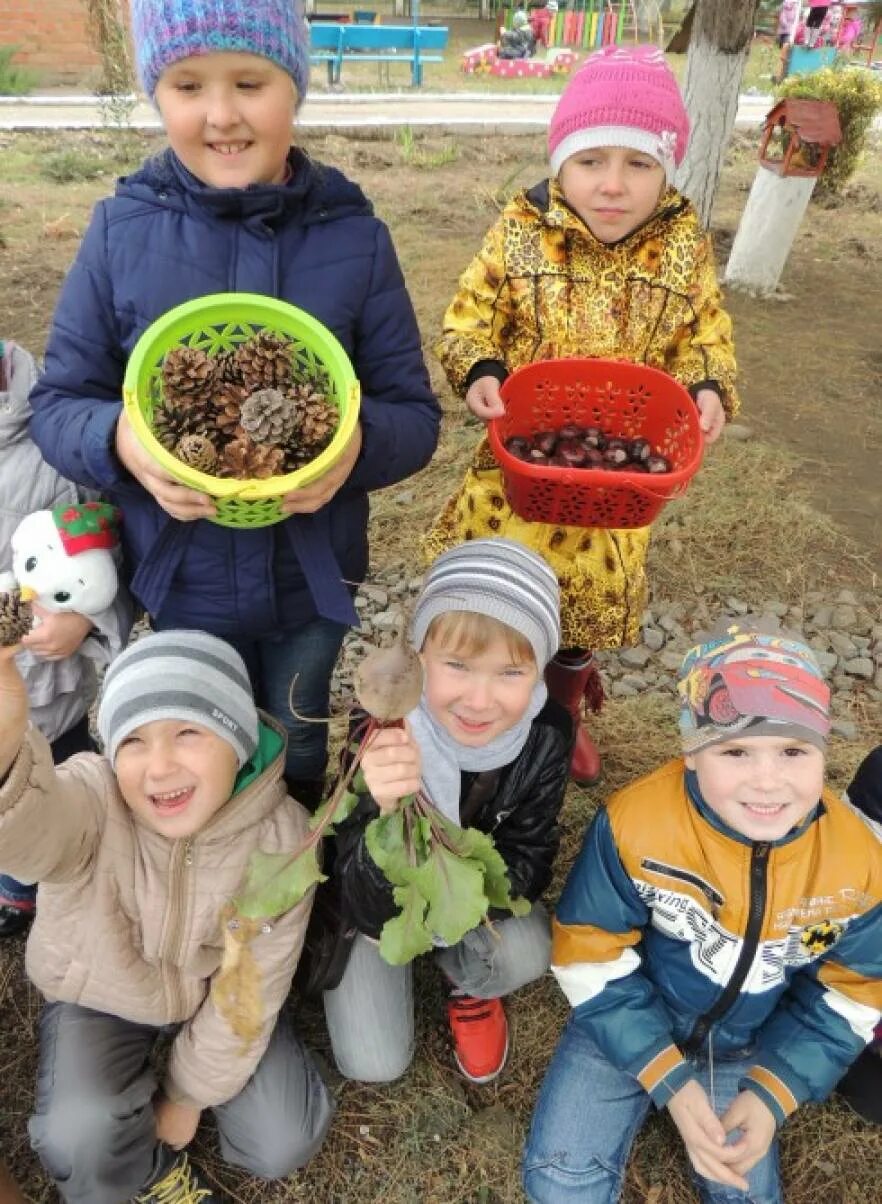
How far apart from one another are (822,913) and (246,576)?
1.24 metres

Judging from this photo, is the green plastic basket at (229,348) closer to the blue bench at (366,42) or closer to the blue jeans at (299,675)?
the blue jeans at (299,675)

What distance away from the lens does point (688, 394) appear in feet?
6.21

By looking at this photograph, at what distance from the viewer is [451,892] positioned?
4.47ft

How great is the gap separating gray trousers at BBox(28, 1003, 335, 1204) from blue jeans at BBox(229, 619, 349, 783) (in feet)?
1.97

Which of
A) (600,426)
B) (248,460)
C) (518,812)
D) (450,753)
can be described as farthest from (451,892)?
(600,426)

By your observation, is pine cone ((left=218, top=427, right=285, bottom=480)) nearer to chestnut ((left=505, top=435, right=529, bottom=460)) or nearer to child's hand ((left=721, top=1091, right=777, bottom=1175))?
chestnut ((left=505, top=435, right=529, bottom=460))

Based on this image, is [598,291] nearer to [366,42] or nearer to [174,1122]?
[174,1122]

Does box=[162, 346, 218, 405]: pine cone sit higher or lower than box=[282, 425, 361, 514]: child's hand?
higher

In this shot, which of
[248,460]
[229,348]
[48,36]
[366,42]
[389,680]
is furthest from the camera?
[366,42]

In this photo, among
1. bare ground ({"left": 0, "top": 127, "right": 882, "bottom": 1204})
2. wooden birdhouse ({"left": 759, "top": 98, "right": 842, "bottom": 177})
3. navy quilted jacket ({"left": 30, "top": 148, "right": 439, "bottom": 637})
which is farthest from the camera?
wooden birdhouse ({"left": 759, "top": 98, "right": 842, "bottom": 177})

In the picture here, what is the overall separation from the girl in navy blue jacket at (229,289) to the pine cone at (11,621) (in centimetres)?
28

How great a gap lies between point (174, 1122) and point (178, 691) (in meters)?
0.86

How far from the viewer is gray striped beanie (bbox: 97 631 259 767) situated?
152cm

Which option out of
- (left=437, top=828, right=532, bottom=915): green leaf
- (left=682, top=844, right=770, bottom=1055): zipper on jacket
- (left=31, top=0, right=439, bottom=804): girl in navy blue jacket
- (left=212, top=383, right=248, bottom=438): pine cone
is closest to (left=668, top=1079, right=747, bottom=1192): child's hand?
(left=682, top=844, right=770, bottom=1055): zipper on jacket
